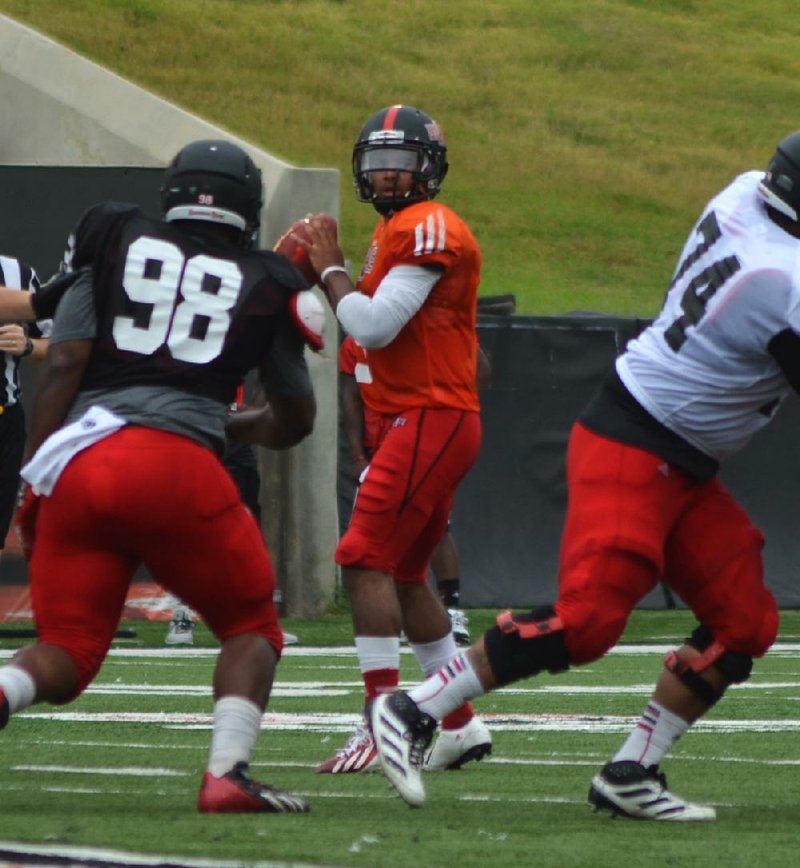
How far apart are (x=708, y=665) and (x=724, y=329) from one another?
2.60 feet

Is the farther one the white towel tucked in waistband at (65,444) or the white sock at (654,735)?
the white sock at (654,735)

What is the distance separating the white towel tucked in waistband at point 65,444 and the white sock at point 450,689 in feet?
3.14

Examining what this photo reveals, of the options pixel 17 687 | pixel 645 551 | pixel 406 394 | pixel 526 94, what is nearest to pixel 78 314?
pixel 17 687

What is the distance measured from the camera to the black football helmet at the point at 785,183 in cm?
439

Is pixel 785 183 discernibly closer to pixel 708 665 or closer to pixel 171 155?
pixel 708 665

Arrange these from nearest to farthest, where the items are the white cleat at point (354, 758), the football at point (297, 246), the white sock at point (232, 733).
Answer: the white sock at point (232, 733), the white cleat at point (354, 758), the football at point (297, 246)

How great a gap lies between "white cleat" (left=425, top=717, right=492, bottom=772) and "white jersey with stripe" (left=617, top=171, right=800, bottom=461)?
4.39 ft

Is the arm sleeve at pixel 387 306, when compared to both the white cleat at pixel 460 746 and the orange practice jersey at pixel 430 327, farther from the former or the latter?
the white cleat at pixel 460 746

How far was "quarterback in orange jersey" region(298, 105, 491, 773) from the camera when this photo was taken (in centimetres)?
546

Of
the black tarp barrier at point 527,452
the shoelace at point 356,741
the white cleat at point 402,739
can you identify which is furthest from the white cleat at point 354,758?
the black tarp barrier at point 527,452

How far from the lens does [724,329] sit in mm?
4379

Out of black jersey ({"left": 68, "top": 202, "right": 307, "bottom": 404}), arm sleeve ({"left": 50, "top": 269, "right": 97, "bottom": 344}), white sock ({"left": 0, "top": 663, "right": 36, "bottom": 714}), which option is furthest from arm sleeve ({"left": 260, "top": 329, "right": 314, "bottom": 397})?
white sock ({"left": 0, "top": 663, "right": 36, "bottom": 714})

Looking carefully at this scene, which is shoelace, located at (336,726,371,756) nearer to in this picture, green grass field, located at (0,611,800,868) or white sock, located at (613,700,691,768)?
green grass field, located at (0,611,800,868)

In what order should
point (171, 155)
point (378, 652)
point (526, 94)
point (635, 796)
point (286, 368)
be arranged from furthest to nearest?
1. point (526, 94)
2. point (171, 155)
3. point (378, 652)
4. point (286, 368)
5. point (635, 796)
